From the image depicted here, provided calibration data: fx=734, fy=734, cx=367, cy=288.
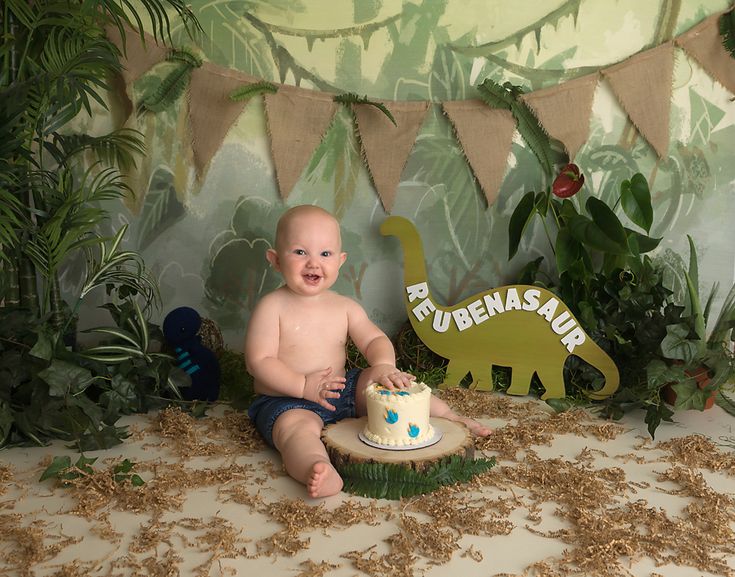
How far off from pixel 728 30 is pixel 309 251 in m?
2.12

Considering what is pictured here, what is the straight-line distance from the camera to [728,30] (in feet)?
10.5

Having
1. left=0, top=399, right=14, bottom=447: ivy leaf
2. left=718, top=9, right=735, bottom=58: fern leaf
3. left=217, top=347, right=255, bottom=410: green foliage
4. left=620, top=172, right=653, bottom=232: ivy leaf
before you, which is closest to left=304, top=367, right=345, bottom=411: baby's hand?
left=217, top=347, right=255, bottom=410: green foliage

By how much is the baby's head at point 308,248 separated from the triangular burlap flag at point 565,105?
118 centimetres

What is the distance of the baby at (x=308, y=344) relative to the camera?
2512 millimetres

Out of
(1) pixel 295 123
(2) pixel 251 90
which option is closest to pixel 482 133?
(1) pixel 295 123

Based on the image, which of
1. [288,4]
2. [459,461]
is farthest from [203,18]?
[459,461]

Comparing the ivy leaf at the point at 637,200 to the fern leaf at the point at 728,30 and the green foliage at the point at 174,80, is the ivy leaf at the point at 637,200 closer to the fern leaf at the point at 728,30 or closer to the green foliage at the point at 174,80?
the fern leaf at the point at 728,30

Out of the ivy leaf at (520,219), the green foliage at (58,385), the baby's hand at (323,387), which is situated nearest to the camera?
the baby's hand at (323,387)

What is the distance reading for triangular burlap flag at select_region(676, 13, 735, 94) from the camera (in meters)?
3.20

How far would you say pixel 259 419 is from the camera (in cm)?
260

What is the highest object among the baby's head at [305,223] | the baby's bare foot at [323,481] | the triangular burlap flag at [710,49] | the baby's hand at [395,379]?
the triangular burlap flag at [710,49]

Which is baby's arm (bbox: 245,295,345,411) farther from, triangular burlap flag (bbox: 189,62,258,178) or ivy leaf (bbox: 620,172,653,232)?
ivy leaf (bbox: 620,172,653,232)

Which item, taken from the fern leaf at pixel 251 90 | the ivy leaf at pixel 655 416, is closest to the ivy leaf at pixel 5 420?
the fern leaf at pixel 251 90

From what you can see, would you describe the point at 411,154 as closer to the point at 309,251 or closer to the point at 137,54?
the point at 309,251
